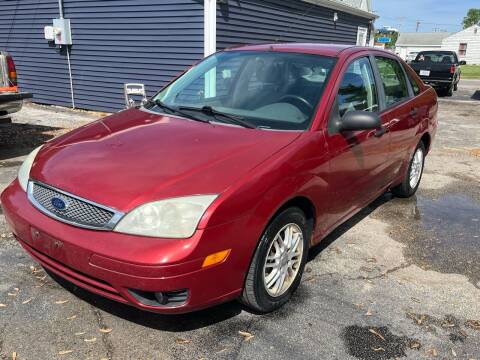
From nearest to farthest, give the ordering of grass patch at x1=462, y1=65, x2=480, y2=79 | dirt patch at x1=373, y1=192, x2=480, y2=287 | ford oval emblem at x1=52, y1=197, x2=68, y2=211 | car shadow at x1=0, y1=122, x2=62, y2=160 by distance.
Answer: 1. ford oval emblem at x1=52, y1=197, x2=68, y2=211
2. dirt patch at x1=373, y1=192, x2=480, y2=287
3. car shadow at x1=0, y1=122, x2=62, y2=160
4. grass patch at x1=462, y1=65, x2=480, y2=79

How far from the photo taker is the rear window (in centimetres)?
1849

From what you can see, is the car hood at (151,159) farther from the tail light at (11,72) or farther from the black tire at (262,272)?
the tail light at (11,72)

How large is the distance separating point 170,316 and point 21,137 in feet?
20.2

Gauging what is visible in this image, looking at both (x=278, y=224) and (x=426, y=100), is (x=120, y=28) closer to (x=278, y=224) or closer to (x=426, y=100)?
(x=426, y=100)

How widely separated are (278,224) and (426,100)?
3322mm

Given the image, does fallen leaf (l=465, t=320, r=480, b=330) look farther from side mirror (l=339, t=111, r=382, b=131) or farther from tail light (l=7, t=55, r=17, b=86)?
tail light (l=7, t=55, r=17, b=86)

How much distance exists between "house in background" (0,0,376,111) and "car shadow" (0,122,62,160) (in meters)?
2.29

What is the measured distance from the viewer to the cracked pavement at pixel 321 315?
101 inches

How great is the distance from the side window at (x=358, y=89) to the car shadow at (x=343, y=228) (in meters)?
1.19

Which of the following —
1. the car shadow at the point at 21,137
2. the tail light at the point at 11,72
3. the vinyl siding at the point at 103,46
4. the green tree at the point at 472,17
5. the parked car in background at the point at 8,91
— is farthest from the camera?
the green tree at the point at 472,17

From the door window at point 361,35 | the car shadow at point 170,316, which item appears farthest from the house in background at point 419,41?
the car shadow at point 170,316

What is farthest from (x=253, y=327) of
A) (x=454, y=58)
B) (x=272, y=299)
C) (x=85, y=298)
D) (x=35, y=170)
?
(x=454, y=58)

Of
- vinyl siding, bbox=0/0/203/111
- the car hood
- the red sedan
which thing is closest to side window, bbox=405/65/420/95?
the red sedan

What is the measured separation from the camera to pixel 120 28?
980 cm
